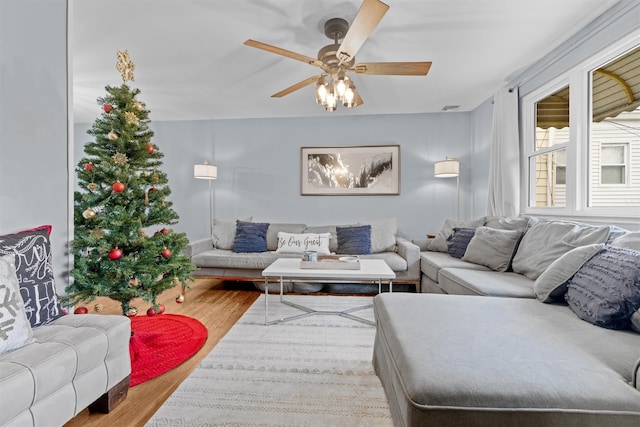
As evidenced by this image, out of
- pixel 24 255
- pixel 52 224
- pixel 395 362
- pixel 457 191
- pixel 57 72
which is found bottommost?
pixel 395 362

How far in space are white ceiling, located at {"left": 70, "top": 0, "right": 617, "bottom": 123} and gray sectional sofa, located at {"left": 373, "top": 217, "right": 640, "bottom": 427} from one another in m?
1.63

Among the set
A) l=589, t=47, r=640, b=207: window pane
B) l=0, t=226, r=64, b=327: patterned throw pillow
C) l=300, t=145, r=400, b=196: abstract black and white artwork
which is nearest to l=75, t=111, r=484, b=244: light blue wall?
l=300, t=145, r=400, b=196: abstract black and white artwork

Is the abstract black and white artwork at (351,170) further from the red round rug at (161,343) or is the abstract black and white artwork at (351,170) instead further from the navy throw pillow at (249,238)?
the red round rug at (161,343)

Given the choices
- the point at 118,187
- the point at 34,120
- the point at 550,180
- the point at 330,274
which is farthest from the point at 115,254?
the point at 550,180

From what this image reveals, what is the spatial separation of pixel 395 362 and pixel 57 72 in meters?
2.52

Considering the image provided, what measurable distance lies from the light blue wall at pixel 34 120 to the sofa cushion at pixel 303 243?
2226mm

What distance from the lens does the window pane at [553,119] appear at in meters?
2.73

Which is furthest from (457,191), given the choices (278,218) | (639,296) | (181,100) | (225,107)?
(181,100)

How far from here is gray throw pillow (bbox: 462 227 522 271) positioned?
100 inches

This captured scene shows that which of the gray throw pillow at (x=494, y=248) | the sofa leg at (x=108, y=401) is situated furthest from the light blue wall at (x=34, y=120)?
the gray throw pillow at (x=494, y=248)

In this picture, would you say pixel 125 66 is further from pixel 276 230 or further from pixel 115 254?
pixel 276 230

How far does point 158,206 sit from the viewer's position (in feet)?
6.88

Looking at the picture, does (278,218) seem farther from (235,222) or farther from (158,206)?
(158,206)

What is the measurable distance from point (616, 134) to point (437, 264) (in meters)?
1.71
